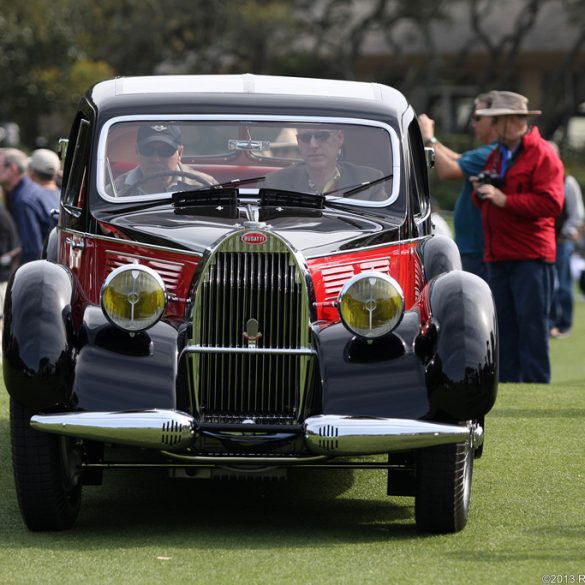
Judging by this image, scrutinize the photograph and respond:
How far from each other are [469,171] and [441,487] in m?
4.98

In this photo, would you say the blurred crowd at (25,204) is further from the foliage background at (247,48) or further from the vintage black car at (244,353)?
the foliage background at (247,48)

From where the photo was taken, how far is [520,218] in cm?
988

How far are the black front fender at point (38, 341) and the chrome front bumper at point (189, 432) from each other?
0.59ft

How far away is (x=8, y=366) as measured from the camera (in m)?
5.80

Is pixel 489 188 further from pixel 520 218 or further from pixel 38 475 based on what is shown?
pixel 38 475

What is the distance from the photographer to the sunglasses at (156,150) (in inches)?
271

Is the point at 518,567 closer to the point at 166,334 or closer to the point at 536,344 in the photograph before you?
the point at 166,334

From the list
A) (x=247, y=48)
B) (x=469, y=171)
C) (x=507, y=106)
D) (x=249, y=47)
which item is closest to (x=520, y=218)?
(x=469, y=171)

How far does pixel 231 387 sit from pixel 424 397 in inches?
33.1

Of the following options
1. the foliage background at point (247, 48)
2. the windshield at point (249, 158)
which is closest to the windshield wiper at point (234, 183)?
the windshield at point (249, 158)

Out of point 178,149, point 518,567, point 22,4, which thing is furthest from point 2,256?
point 22,4

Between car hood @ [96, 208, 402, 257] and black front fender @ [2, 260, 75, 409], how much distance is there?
532 mm

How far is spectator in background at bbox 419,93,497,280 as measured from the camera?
10328mm

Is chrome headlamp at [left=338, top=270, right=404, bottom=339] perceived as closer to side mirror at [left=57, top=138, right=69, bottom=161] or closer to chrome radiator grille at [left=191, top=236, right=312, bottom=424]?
chrome radiator grille at [left=191, top=236, right=312, bottom=424]
